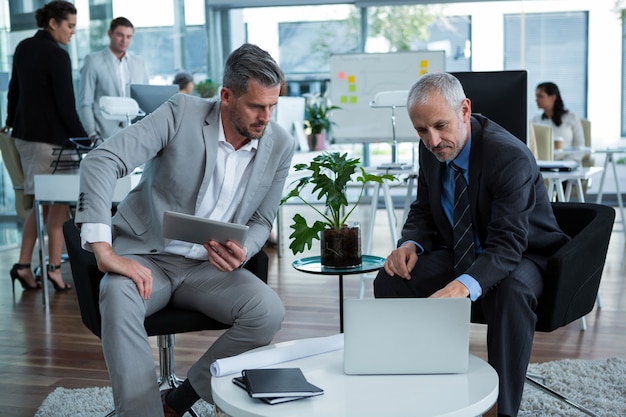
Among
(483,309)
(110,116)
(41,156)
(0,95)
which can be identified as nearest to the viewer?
(483,309)

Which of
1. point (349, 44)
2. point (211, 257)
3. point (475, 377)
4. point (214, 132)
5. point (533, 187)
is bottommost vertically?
point (475, 377)

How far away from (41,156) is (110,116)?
884mm

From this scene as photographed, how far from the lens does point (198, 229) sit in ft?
7.36

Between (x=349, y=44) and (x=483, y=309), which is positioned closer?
(x=483, y=309)

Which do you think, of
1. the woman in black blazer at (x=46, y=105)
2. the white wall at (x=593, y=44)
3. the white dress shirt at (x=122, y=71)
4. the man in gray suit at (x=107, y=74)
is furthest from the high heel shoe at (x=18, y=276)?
the white wall at (x=593, y=44)

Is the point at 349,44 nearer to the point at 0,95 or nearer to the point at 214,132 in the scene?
the point at 0,95

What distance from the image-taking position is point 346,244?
249 centimetres

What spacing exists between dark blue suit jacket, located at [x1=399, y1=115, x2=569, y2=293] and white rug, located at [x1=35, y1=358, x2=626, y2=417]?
1.81 ft

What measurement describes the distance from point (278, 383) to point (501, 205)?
1003 mm

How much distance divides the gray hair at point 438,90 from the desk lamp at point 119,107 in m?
2.07

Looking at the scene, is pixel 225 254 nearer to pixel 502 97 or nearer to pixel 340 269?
pixel 340 269

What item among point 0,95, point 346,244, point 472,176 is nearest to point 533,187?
point 472,176

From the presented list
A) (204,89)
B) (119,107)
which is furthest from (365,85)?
(119,107)

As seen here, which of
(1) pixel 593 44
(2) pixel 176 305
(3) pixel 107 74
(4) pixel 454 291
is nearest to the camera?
(4) pixel 454 291
